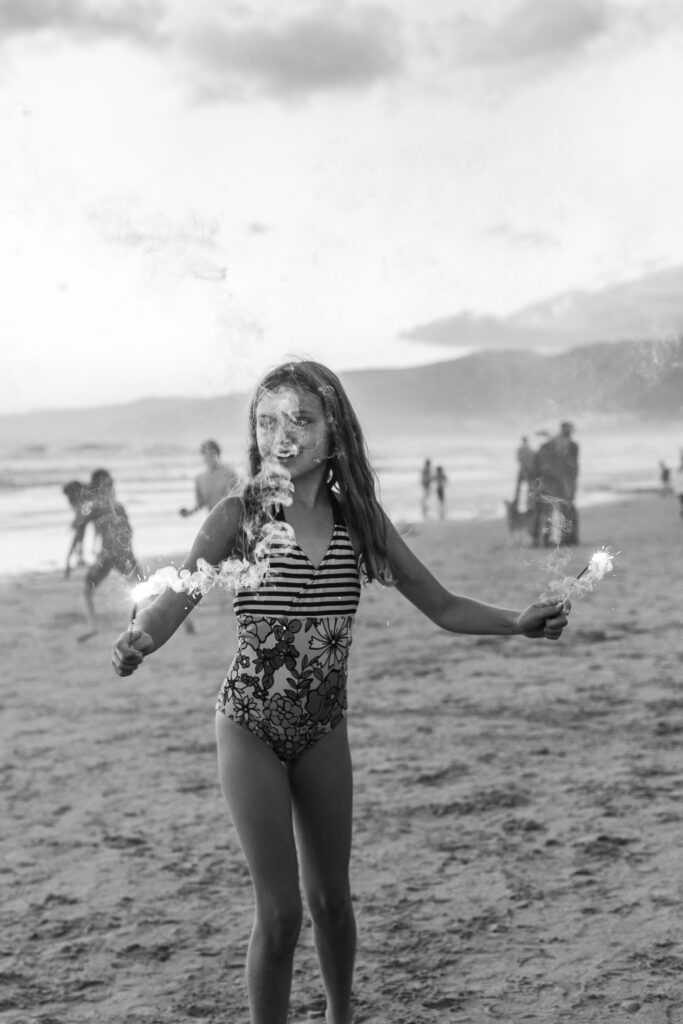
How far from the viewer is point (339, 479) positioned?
10.1 feet

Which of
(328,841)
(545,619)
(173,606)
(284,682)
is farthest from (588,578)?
(173,606)

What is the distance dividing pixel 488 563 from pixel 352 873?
1225 cm

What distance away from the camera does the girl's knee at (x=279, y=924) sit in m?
2.69

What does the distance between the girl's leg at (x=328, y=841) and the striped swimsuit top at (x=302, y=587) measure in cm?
35

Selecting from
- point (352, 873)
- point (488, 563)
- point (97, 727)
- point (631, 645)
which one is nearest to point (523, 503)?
point (488, 563)

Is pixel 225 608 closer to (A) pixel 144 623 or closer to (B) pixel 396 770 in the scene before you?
(B) pixel 396 770

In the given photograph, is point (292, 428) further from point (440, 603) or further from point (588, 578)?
point (588, 578)

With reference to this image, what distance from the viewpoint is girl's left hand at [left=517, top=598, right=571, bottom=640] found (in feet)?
9.39

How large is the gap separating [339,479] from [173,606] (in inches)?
24.5

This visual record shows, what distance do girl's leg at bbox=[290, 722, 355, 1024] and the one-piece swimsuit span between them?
0.06 meters

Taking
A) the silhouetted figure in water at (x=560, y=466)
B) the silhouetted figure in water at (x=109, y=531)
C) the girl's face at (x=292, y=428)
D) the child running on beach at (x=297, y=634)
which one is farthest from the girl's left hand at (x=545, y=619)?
the silhouetted figure in water at (x=560, y=466)

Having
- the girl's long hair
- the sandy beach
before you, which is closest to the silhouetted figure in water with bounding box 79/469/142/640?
the sandy beach

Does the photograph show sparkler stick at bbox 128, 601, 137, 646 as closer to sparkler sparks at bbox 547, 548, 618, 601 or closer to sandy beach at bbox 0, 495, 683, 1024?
sparkler sparks at bbox 547, 548, 618, 601

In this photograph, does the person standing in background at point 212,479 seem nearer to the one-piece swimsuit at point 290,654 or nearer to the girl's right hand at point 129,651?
the one-piece swimsuit at point 290,654
